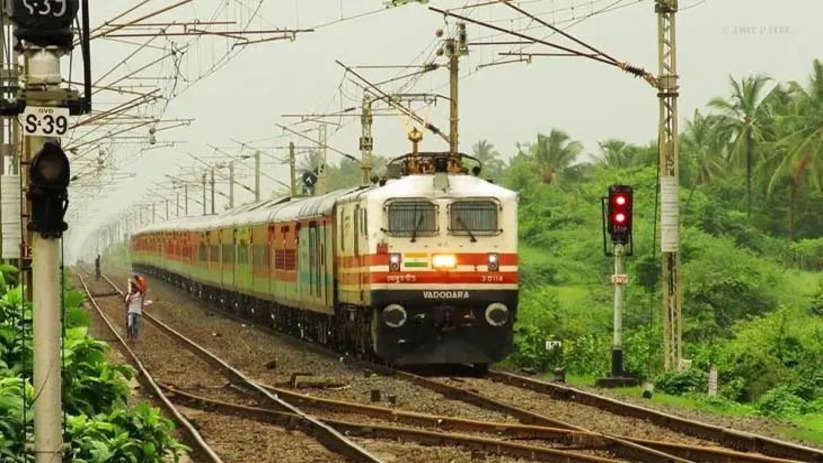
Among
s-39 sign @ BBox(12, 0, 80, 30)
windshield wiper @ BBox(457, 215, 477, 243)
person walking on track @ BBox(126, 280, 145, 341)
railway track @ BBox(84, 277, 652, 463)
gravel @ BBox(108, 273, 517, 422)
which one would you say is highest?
s-39 sign @ BBox(12, 0, 80, 30)

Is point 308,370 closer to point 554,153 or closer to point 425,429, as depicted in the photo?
point 425,429

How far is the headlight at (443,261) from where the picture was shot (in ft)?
73.6

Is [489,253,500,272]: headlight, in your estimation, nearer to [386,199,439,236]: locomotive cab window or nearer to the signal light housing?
[386,199,439,236]: locomotive cab window

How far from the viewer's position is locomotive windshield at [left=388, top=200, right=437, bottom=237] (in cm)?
2253

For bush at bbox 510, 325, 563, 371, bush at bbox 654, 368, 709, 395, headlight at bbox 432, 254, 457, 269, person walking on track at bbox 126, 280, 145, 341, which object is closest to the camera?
bush at bbox 654, 368, 709, 395

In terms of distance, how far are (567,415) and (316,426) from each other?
3159 mm

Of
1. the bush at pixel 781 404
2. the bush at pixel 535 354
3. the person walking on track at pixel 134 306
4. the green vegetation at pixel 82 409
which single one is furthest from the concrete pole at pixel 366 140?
the green vegetation at pixel 82 409

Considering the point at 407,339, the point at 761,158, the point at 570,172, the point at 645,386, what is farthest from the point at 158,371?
the point at 570,172

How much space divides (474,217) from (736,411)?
5414mm

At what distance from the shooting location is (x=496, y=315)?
73.6 ft

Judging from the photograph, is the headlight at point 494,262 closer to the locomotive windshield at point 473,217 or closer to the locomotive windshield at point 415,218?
the locomotive windshield at point 473,217

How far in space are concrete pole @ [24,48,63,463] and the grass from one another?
892 centimetres

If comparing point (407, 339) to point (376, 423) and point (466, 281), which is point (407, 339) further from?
point (376, 423)

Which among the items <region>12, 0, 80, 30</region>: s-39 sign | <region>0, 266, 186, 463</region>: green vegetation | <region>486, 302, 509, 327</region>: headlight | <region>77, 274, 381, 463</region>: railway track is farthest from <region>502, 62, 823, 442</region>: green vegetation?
<region>12, 0, 80, 30</region>: s-39 sign
